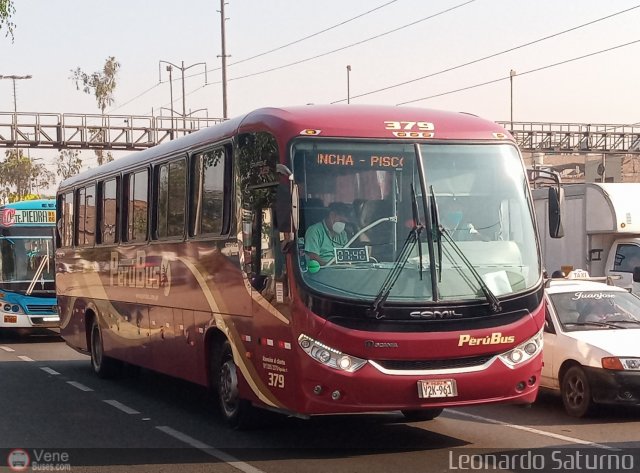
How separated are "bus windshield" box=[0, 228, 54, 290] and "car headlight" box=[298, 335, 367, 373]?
1600 cm

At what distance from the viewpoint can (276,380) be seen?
9867 mm

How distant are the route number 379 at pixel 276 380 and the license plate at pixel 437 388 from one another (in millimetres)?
1261

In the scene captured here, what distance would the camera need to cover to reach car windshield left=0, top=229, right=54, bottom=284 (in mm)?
24156

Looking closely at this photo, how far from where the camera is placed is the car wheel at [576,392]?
1188 centimetres

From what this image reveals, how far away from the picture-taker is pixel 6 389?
49.2 ft

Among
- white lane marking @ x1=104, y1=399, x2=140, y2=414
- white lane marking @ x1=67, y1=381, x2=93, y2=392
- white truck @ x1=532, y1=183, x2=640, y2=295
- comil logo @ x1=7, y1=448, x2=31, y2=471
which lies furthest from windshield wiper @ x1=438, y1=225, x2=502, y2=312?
white truck @ x1=532, y1=183, x2=640, y2=295

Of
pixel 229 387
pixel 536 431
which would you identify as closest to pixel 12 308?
pixel 229 387

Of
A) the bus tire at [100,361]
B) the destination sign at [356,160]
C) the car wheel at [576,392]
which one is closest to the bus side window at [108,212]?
the bus tire at [100,361]

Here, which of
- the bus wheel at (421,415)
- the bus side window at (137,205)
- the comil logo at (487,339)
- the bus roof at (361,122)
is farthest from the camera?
the bus side window at (137,205)

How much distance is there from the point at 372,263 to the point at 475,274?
35.7 inches

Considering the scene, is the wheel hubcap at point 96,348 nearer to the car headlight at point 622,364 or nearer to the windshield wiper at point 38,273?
the windshield wiper at point 38,273

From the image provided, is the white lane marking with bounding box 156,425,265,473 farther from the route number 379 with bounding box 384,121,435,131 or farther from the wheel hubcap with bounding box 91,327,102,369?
the wheel hubcap with bounding box 91,327,102,369

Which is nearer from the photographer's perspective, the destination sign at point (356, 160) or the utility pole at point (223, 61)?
the destination sign at point (356, 160)

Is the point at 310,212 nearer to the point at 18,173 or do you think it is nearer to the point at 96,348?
the point at 96,348
